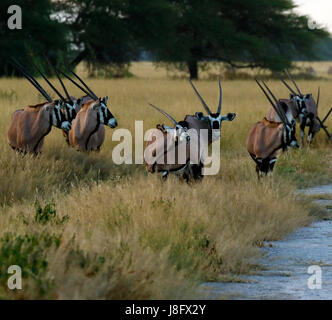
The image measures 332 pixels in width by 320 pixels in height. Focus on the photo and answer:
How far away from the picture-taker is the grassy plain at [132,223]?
4.89 m

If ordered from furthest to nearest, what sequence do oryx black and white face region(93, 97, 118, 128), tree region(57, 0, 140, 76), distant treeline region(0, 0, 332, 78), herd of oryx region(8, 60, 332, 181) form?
tree region(57, 0, 140, 76) < distant treeline region(0, 0, 332, 78) < oryx black and white face region(93, 97, 118, 128) < herd of oryx region(8, 60, 332, 181)

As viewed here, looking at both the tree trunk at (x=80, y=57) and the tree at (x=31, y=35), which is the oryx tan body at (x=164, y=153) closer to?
the tree at (x=31, y=35)

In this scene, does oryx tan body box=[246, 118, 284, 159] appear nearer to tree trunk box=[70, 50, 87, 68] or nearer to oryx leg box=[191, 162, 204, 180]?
oryx leg box=[191, 162, 204, 180]

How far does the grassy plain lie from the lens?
4.89 m

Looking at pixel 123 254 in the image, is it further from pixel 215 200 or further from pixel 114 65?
pixel 114 65

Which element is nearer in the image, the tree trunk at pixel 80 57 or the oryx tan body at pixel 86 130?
the oryx tan body at pixel 86 130

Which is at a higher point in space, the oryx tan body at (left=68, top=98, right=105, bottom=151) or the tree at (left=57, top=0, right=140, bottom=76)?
the tree at (left=57, top=0, right=140, bottom=76)

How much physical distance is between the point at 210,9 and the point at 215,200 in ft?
116

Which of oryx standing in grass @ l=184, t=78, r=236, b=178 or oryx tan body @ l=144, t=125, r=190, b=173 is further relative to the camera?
oryx standing in grass @ l=184, t=78, r=236, b=178

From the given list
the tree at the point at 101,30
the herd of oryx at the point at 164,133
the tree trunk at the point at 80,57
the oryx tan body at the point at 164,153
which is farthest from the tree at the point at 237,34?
the oryx tan body at the point at 164,153

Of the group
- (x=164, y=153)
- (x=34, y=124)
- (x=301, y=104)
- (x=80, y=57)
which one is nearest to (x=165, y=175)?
(x=164, y=153)

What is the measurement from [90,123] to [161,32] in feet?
94.5

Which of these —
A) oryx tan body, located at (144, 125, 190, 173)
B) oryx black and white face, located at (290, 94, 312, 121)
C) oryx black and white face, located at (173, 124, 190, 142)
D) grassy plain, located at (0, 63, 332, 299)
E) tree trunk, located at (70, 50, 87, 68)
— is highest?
tree trunk, located at (70, 50, 87, 68)

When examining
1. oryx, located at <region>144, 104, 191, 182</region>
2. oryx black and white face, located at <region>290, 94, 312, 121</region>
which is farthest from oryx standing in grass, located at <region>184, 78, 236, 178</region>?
oryx black and white face, located at <region>290, 94, 312, 121</region>
